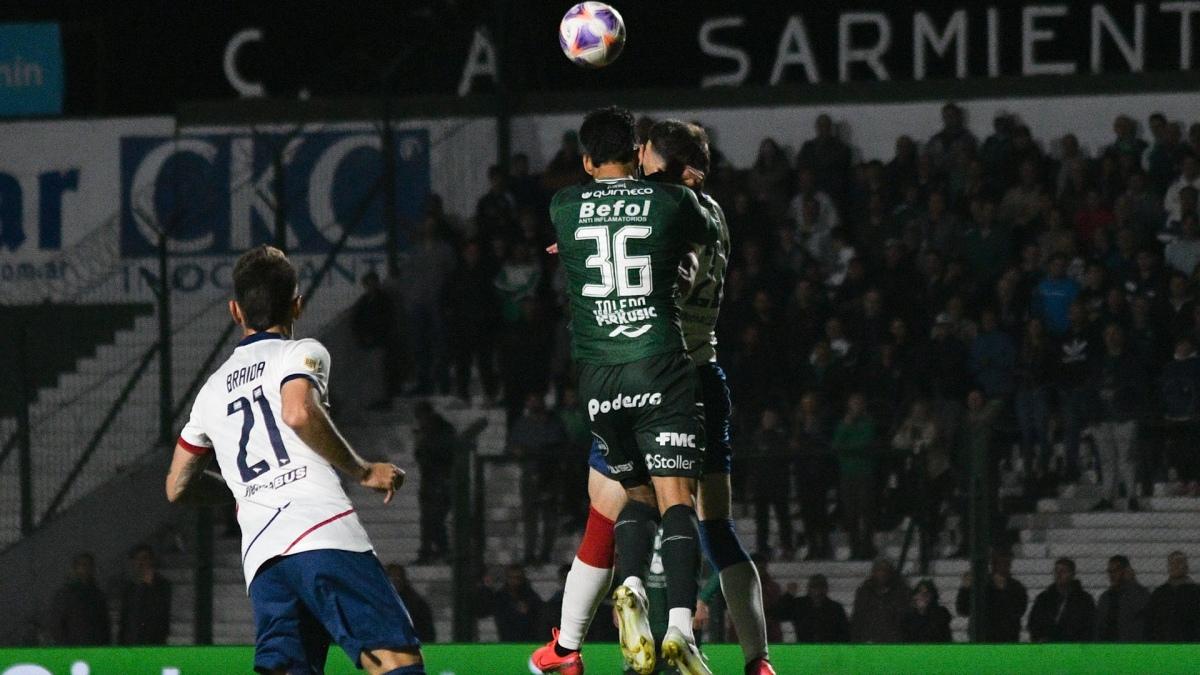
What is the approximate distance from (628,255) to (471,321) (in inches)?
360

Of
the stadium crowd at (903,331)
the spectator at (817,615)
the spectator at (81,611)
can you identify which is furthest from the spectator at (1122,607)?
the spectator at (81,611)

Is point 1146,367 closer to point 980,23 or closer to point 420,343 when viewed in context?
point 420,343

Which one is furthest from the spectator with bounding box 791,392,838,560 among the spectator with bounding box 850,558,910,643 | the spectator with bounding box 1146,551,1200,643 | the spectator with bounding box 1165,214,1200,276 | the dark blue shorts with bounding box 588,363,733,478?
the dark blue shorts with bounding box 588,363,733,478

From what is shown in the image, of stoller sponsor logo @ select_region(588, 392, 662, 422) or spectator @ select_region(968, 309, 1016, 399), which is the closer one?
stoller sponsor logo @ select_region(588, 392, 662, 422)

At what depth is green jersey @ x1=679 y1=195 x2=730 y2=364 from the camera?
752cm

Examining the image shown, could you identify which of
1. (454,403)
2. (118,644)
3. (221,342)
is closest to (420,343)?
(454,403)

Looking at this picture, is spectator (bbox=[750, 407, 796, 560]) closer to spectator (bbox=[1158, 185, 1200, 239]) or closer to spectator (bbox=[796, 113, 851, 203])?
spectator (bbox=[1158, 185, 1200, 239])

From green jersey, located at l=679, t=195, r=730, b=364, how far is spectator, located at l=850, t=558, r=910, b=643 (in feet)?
16.7

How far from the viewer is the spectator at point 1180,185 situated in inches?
641

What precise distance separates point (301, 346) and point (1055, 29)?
50.6 ft

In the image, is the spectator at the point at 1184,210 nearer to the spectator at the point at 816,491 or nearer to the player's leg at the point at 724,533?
the spectator at the point at 816,491

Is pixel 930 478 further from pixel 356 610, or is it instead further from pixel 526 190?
pixel 356 610

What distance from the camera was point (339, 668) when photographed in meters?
10.9

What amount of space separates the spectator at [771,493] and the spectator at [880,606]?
53 centimetres
